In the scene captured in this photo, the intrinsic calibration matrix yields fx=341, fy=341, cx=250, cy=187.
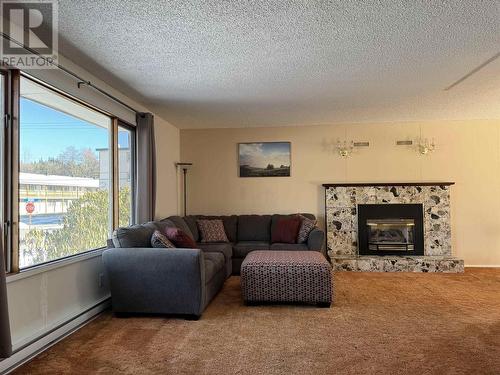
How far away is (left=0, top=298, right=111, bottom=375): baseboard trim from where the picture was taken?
2.38 meters

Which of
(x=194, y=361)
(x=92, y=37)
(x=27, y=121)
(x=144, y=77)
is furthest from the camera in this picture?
(x=144, y=77)

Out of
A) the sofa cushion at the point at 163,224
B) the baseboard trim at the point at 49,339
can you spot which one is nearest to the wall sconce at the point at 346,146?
the sofa cushion at the point at 163,224

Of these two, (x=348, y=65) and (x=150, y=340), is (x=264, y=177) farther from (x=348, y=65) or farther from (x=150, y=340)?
(x=150, y=340)

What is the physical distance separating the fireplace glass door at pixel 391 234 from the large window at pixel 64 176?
390 cm

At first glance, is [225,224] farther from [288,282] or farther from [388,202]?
[388,202]

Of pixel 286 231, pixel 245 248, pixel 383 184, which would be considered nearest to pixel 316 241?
pixel 286 231

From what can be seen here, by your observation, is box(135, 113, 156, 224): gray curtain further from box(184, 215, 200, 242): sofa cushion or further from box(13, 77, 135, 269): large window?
box(184, 215, 200, 242): sofa cushion

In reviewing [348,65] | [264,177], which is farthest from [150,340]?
[264,177]

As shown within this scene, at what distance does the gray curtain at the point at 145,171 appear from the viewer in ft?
14.7

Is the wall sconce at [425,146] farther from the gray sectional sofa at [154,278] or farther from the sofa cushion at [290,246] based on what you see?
the gray sectional sofa at [154,278]

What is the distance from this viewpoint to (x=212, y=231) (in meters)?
5.50

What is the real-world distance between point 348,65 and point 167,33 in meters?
1.72

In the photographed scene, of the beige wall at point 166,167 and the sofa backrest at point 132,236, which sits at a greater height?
the beige wall at point 166,167

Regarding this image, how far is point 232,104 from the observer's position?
4.68 m
